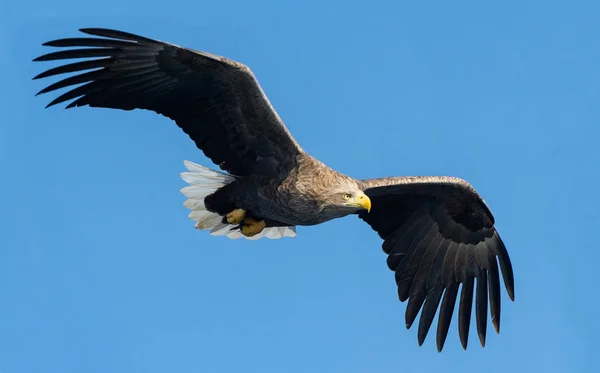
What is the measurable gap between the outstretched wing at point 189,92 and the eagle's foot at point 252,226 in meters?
0.66

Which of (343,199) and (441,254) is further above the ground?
(441,254)

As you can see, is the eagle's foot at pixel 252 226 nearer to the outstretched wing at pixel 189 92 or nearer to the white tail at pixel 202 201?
the white tail at pixel 202 201

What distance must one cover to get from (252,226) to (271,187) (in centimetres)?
73

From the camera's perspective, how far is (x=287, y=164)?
10.6 metres

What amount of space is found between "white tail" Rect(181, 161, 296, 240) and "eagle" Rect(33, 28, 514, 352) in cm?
1

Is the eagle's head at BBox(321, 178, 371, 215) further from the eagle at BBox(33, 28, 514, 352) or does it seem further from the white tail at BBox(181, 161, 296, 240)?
the white tail at BBox(181, 161, 296, 240)

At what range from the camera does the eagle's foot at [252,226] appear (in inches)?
442

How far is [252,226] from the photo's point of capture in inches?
443

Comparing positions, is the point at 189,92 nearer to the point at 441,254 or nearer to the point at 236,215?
the point at 236,215

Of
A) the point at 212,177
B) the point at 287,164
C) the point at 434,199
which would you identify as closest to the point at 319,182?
the point at 287,164

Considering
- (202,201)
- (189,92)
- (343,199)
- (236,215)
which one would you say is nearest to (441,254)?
(343,199)

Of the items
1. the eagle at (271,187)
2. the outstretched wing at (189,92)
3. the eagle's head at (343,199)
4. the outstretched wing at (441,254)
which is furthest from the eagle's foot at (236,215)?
the outstretched wing at (441,254)

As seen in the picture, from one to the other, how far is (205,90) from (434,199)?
314 centimetres

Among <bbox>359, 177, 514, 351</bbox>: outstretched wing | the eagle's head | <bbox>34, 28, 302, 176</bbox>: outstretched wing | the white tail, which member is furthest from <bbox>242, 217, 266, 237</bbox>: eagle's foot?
<bbox>359, 177, 514, 351</bbox>: outstretched wing
